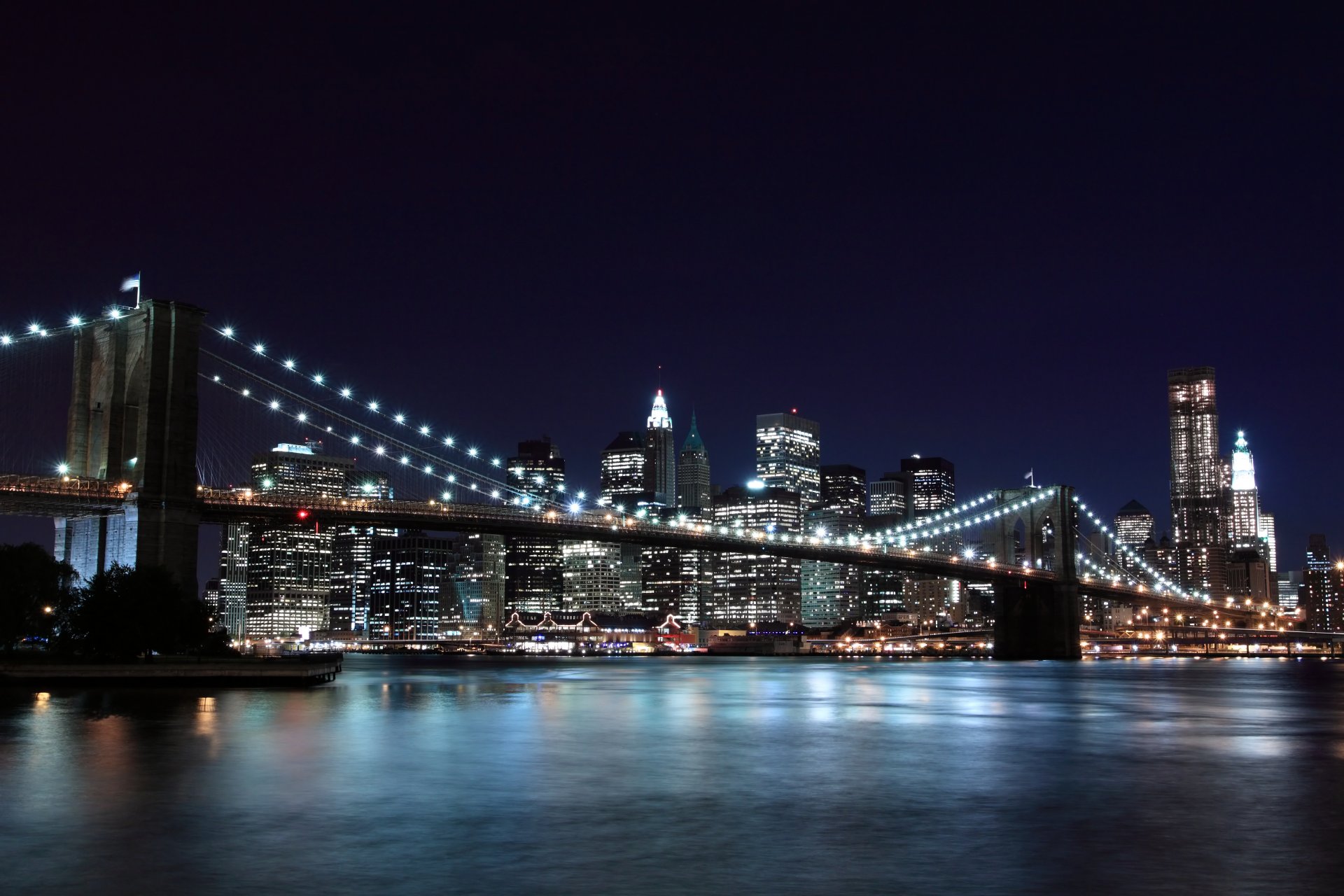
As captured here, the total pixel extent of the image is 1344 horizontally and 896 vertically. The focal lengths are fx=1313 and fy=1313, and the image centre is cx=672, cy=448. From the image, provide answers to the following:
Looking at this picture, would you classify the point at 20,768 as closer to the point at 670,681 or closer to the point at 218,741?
the point at 218,741

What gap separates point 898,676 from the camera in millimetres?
68875

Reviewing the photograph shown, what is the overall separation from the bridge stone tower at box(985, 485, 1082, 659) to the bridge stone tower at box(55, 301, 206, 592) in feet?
203

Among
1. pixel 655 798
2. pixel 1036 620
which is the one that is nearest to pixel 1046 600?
pixel 1036 620

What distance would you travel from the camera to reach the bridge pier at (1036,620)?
96.6 meters

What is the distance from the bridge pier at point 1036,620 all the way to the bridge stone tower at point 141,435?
6231 centimetres

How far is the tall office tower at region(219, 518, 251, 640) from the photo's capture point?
600ft

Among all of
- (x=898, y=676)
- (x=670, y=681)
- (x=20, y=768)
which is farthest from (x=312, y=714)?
(x=898, y=676)

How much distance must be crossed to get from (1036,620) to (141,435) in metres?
68.6

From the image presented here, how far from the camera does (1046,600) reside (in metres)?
98.2

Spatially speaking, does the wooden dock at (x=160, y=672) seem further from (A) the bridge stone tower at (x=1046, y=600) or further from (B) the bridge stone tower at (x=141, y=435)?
(A) the bridge stone tower at (x=1046, y=600)

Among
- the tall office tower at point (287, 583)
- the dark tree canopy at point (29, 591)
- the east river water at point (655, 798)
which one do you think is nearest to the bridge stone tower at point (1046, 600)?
the east river water at point (655, 798)

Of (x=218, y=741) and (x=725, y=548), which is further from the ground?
(x=725, y=548)

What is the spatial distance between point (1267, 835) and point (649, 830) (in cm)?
779

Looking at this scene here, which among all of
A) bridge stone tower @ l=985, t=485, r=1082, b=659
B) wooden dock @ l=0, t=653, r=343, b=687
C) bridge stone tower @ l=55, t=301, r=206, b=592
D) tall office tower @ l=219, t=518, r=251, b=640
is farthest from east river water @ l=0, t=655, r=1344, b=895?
tall office tower @ l=219, t=518, r=251, b=640
